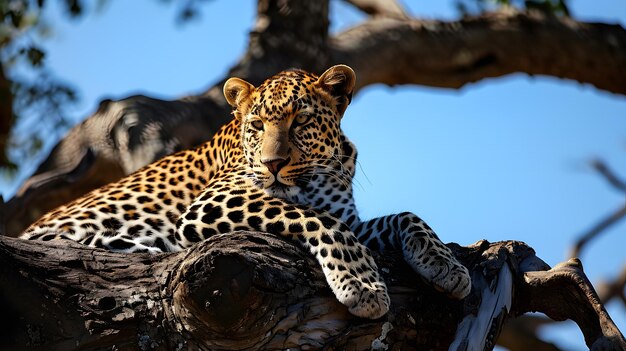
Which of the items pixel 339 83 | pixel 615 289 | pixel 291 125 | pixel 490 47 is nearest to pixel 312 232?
pixel 291 125

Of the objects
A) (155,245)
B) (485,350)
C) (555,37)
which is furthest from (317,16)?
(485,350)

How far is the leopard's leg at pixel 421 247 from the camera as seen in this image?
647 cm

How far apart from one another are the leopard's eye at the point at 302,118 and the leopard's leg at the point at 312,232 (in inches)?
23.8

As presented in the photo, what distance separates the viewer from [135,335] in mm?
5988

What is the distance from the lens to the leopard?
21.4ft

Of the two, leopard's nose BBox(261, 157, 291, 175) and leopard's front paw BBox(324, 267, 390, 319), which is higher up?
leopard's nose BBox(261, 157, 291, 175)

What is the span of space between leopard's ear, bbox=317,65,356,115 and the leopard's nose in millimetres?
877

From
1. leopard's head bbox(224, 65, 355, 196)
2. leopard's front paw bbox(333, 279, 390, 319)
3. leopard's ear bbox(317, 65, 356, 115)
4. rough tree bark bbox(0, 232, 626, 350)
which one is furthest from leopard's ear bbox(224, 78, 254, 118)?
leopard's front paw bbox(333, 279, 390, 319)

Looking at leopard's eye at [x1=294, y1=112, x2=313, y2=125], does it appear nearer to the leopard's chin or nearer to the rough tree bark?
the leopard's chin

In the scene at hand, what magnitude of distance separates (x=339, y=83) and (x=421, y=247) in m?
1.67

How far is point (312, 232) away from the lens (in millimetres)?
6539

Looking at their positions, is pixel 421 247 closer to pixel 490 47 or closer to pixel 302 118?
pixel 302 118

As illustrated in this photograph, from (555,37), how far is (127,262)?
34.4 feet

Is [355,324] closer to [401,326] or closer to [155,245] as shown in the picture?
[401,326]
